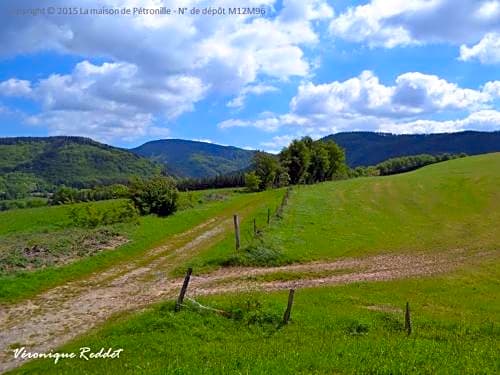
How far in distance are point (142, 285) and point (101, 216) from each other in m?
25.9

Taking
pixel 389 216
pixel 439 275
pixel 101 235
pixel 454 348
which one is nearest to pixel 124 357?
pixel 454 348

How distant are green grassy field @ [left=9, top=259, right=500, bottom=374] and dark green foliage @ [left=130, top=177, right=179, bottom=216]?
3482 cm

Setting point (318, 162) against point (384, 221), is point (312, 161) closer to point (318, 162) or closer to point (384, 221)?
point (318, 162)

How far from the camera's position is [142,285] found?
2458 cm

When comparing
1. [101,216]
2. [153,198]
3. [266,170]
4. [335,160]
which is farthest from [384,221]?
[335,160]

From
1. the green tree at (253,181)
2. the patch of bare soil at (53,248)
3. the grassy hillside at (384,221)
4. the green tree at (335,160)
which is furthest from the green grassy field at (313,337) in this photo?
the green tree at (335,160)

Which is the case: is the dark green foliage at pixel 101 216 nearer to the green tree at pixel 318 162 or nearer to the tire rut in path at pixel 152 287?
the tire rut in path at pixel 152 287

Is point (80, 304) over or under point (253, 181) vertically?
under

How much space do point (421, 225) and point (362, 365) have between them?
123 feet

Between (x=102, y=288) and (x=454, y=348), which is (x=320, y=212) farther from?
(x=454, y=348)

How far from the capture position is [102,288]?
2392 centimetres

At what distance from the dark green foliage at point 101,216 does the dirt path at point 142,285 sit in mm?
12944

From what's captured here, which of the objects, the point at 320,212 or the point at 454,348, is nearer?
the point at 454,348

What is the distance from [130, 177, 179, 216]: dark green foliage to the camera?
55094 mm
